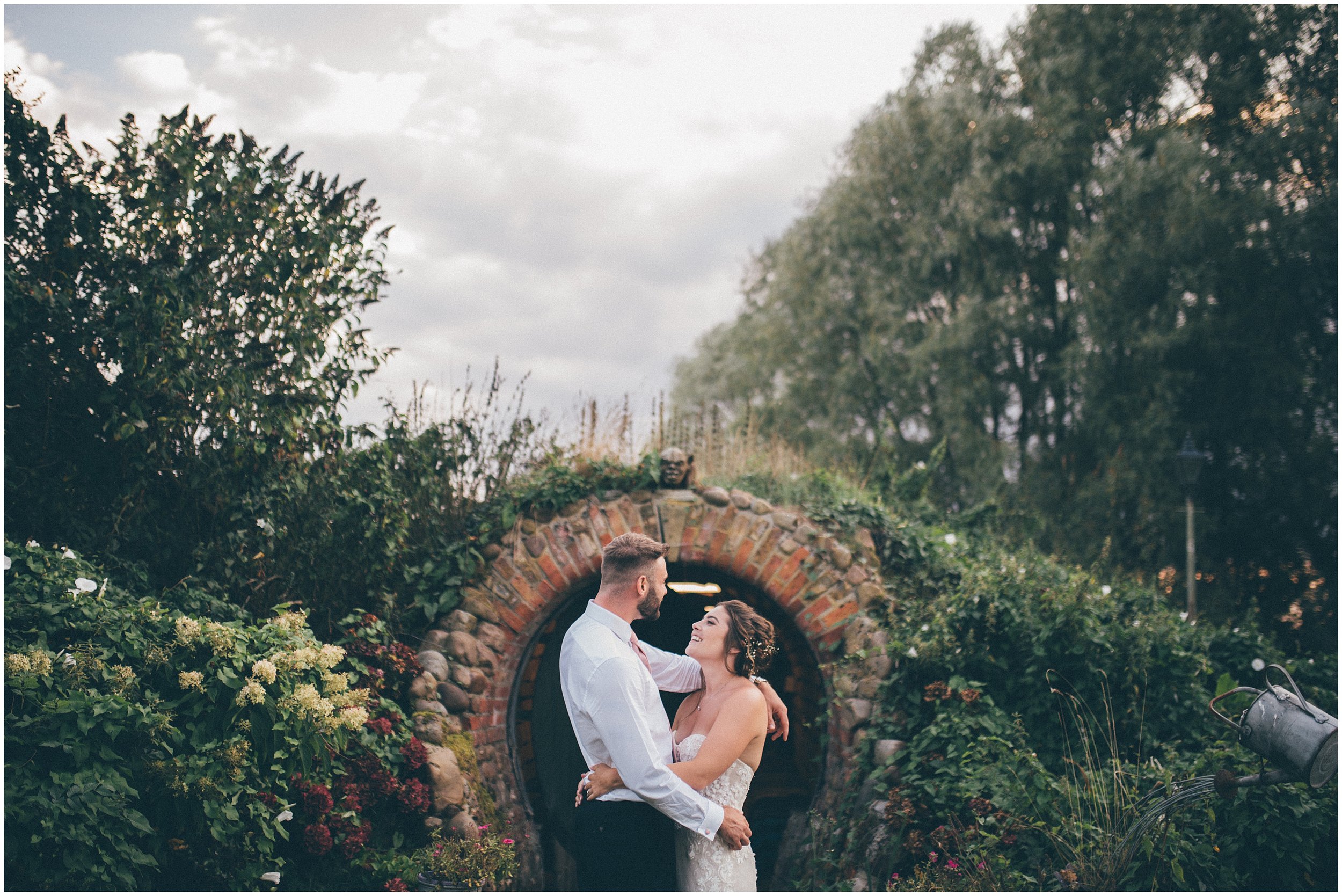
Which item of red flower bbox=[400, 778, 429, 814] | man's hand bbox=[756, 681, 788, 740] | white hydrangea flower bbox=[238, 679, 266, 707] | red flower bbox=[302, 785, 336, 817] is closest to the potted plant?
red flower bbox=[400, 778, 429, 814]

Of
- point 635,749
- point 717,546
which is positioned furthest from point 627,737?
point 717,546

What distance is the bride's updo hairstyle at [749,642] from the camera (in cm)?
255

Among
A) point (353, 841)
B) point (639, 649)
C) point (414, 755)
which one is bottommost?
point (353, 841)

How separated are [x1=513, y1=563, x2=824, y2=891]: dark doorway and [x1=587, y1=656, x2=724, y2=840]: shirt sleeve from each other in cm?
286

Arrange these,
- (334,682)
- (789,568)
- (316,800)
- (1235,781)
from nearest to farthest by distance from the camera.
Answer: (1235,781) → (334,682) → (316,800) → (789,568)

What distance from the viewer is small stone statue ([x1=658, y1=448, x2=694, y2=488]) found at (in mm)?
5680

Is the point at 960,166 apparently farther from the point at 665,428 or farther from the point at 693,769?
the point at 693,769

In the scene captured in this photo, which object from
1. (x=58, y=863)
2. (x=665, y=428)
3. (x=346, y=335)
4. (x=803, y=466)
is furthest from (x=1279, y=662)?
(x=58, y=863)

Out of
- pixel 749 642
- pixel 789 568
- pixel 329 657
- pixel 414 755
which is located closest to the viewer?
pixel 749 642

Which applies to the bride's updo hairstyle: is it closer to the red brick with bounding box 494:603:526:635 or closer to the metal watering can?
the metal watering can

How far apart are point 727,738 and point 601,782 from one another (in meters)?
0.41

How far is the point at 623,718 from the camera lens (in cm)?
231

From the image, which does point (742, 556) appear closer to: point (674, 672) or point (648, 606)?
point (674, 672)

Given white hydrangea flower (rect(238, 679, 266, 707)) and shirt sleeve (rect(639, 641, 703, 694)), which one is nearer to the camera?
shirt sleeve (rect(639, 641, 703, 694))
